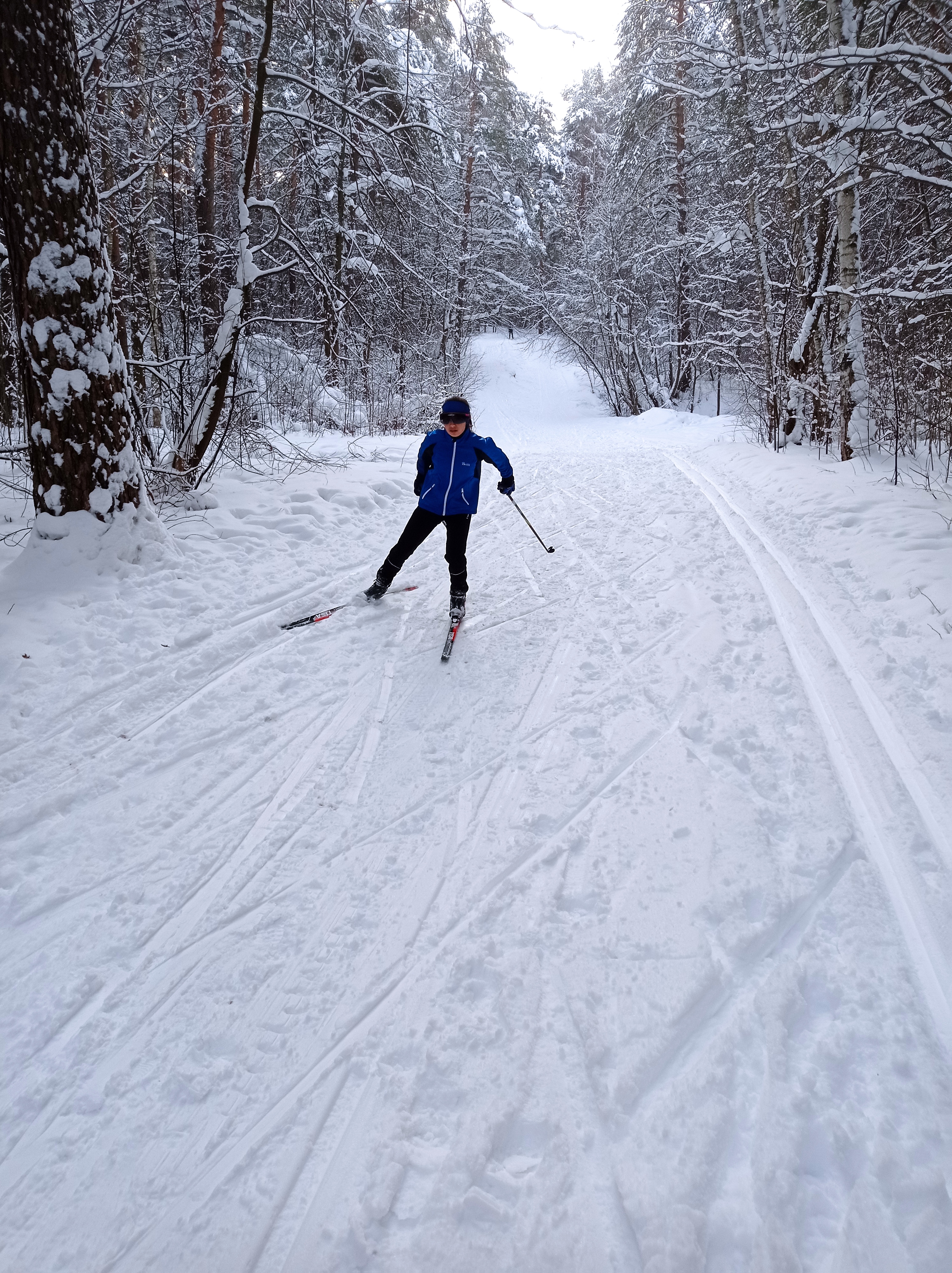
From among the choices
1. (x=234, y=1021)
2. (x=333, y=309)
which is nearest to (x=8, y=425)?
(x=333, y=309)

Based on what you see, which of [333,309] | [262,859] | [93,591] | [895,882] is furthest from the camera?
[333,309]

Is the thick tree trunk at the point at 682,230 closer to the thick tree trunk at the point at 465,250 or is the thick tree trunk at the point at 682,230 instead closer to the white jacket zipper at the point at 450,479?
the thick tree trunk at the point at 465,250

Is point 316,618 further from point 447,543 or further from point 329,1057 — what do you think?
point 329,1057

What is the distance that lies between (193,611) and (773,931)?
14.4ft

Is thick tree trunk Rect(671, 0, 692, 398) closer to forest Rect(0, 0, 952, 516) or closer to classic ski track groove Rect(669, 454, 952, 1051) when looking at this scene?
forest Rect(0, 0, 952, 516)

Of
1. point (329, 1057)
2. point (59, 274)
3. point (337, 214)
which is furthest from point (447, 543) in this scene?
point (337, 214)

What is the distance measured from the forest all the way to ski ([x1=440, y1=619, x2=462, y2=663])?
2979 mm

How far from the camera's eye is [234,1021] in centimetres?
200

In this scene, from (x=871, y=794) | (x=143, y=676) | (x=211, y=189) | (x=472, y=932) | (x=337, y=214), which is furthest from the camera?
(x=337, y=214)

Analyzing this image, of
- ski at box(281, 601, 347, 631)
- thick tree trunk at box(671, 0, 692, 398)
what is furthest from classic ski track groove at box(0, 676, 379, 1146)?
thick tree trunk at box(671, 0, 692, 398)

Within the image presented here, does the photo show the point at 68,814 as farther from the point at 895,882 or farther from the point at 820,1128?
the point at 895,882

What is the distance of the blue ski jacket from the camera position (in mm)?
4926

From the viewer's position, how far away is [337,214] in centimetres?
1464

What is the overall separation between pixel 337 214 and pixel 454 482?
13.6 meters
